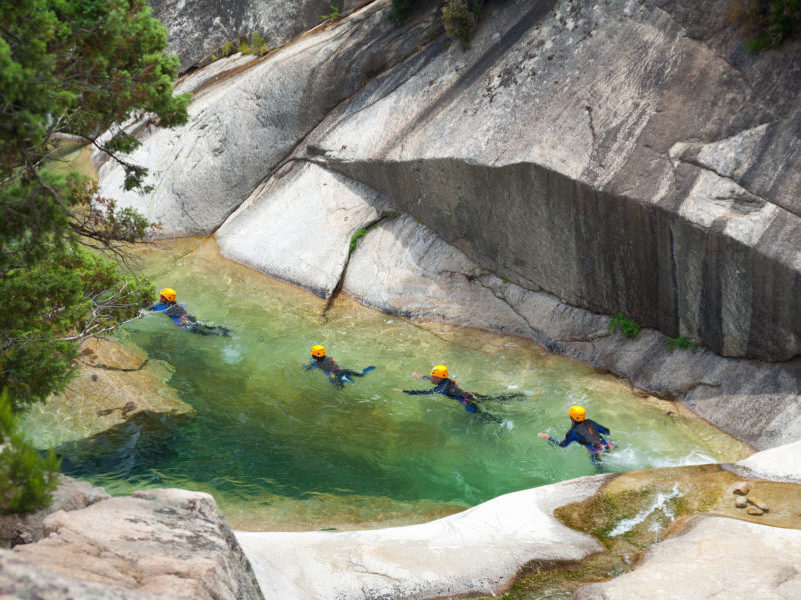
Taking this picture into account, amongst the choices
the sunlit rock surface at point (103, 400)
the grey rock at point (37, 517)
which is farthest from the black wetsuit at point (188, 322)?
the grey rock at point (37, 517)

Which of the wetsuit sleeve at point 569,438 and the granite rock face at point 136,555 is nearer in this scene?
the granite rock face at point 136,555

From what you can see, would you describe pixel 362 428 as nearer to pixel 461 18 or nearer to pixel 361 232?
pixel 361 232

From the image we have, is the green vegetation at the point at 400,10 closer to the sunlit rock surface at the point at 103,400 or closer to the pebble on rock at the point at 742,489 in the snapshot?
the sunlit rock surface at the point at 103,400

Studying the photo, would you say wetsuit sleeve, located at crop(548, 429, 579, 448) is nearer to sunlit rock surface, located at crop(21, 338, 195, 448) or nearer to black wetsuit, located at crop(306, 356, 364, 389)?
black wetsuit, located at crop(306, 356, 364, 389)

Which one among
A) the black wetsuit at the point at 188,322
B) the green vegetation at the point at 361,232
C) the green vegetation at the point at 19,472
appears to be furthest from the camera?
the green vegetation at the point at 361,232

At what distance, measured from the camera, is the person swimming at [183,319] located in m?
17.6

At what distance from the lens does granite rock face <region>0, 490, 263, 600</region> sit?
480cm

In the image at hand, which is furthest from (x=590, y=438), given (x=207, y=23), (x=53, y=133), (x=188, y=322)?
(x=207, y=23)

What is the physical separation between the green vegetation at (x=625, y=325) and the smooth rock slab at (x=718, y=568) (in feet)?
21.5

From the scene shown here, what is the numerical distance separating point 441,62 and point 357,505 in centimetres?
1245

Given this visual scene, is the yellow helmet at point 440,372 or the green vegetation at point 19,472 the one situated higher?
the green vegetation at point 19,472

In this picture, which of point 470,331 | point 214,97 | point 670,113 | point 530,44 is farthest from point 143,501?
point 214,97

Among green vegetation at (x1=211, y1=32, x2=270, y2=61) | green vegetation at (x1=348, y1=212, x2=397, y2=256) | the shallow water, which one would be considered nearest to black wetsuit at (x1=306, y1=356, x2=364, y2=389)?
the shallow water

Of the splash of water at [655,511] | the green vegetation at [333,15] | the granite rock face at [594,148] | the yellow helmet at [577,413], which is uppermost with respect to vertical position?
the green vegetation at [333,15]
